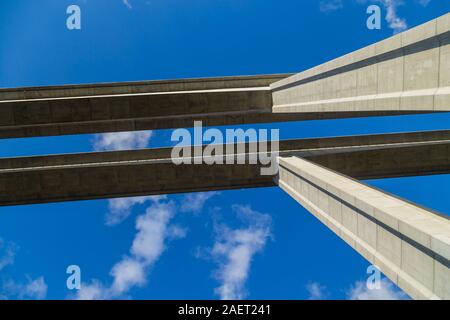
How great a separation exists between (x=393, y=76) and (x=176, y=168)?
36.4ft

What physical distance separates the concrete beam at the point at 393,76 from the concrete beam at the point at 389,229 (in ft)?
7.88

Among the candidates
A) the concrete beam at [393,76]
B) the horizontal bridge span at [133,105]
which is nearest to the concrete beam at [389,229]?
the concrete beam at [393,76]

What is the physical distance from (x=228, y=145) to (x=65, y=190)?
812 cm

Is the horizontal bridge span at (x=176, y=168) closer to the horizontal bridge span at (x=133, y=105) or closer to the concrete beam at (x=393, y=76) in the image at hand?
the horizontal bridge span at (x=133, y=105)

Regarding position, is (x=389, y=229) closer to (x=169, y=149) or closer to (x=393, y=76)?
(x=393, y=76)

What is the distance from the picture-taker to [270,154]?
18078mm

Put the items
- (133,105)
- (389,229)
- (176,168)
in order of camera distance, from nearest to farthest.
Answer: (389,229) → (176,168) → (133,105)

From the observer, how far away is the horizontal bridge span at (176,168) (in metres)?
17.8

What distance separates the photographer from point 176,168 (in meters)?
17.9

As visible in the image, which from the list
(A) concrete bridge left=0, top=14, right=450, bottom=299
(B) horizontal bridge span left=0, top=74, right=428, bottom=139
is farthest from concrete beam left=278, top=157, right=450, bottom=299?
(B) horizontal bridge span left=0, top=74, right=428, bottom=139

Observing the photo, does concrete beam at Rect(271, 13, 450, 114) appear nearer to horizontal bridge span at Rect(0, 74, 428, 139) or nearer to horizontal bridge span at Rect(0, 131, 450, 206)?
horizontal bridge span at Rect(0, 131, 450, 206)

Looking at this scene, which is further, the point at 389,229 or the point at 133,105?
the point at 133,105

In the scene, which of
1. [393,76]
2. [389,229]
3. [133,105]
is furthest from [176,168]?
[393,76]
